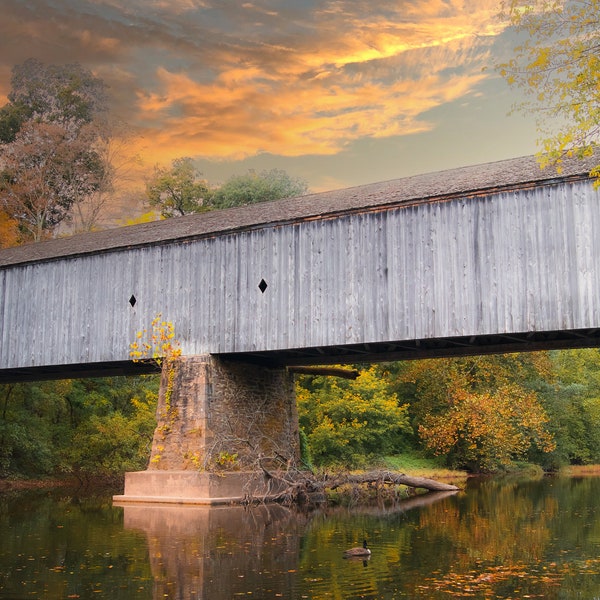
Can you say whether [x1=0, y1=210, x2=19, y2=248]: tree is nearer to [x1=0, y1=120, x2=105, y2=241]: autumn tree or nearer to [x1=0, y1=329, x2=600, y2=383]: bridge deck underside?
[x1=0, y1=120, x2=105, y2=241]: autumn tree

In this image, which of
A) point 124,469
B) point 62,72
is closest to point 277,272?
point 124,469

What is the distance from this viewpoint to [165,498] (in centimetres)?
1881

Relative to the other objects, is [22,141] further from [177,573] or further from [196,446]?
[177,573]

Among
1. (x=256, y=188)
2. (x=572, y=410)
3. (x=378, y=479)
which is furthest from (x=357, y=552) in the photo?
(x=256, y=188)

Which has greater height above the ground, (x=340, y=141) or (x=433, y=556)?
(x=340, y=141)

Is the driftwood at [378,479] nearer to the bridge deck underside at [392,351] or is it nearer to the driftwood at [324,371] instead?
the bridge deck underside at [392,351]

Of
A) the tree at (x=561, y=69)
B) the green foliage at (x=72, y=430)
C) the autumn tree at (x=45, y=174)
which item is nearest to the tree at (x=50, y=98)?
the autumn tree at (x=45, y=174)

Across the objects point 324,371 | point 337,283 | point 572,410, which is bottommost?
point 572,410

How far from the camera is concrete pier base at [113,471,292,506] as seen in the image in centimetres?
1861

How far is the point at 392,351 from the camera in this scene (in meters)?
20.2

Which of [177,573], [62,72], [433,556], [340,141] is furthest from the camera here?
[340,141]

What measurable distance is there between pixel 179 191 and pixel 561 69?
121ft

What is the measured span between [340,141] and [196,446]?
136 feet

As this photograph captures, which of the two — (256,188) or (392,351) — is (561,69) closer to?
(392,351)
